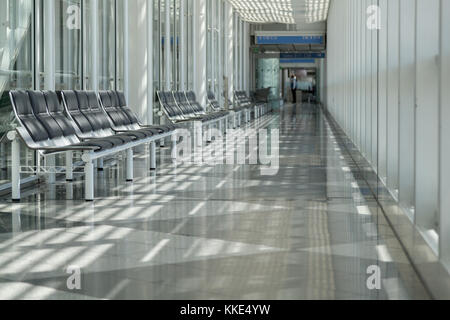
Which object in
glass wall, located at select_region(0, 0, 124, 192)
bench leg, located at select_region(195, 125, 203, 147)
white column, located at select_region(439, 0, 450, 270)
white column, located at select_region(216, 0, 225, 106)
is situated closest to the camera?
white column, located at select_region(439, 0, 450, 270)

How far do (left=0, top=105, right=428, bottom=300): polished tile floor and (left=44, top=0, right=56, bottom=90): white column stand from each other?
1358 millimetres

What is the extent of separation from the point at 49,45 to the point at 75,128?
3.56 feet

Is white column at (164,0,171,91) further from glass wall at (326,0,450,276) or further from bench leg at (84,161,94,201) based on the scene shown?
bench leg at (84,161,94,201)

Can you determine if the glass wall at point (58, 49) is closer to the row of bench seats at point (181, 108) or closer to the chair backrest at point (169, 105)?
the chair backrest at point (169, 105)

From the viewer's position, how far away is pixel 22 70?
911 cm

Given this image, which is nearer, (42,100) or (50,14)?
(42,100)

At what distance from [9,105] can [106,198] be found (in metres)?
1.70

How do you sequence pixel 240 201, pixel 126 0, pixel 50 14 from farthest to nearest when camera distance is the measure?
pixel 126 0 < pixel 50 14 < pixel 240 201

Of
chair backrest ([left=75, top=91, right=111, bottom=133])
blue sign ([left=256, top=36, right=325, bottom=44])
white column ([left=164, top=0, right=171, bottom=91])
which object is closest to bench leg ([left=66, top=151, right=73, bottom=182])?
chair backrest ([left=75, top=91, right=111, bottom=133])

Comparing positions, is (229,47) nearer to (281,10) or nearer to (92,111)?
(281,10)

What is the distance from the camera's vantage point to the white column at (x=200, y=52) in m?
21.6

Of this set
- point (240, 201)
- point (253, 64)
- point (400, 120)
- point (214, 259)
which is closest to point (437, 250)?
point (214, 259)

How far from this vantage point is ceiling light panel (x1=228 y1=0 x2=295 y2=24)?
30531 millimetres
